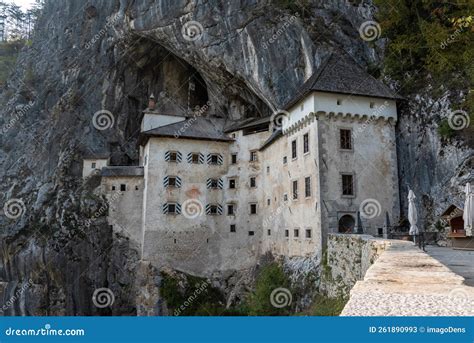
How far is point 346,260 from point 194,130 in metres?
18.0

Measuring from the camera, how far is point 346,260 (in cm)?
1622

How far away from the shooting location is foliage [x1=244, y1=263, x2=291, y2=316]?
22156mm

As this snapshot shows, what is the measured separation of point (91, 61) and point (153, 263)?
2129 centimetres

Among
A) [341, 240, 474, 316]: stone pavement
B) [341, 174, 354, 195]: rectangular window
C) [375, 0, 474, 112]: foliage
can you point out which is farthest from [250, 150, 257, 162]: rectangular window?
[341, 240, 474, 316]: stone pavement

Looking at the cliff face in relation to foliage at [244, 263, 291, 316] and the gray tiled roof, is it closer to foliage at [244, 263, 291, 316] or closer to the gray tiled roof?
the gray tiled roof

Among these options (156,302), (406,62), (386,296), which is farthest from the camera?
(156,302)

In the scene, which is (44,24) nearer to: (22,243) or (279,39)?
(22,243)

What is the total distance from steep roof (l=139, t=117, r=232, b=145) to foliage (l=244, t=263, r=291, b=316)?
1095cm

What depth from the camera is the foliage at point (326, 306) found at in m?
15.3

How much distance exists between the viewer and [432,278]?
6.05 metres

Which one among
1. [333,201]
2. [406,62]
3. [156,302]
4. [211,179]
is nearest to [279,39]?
[406,62]

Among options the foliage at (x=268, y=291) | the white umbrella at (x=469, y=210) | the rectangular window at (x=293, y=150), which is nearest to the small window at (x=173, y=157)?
the rectangular window at (x=293, y=150)

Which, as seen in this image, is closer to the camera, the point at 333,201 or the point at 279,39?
the point at 333,201

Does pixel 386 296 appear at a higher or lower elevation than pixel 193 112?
lower
